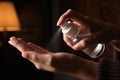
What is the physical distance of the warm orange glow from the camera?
119cm

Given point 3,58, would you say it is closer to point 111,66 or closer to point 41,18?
point 41,18


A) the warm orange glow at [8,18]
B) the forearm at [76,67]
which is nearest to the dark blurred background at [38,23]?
the warm orange glow at [8,18]

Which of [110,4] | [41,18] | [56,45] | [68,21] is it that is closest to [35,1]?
[41,18]

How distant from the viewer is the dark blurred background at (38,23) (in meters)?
1.19

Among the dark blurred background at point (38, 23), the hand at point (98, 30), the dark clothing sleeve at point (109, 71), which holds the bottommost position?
the dark blurred background at point (38, 23)

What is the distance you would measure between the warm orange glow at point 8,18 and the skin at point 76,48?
629mm

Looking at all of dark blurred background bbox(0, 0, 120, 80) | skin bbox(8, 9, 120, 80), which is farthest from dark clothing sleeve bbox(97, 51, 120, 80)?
dark blurred background bbox(0, 0, 120, 80)

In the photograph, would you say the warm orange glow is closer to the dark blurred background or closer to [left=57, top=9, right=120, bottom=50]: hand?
the dark blurred background

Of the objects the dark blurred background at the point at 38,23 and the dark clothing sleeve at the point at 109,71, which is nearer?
the dark clothing sleeve at the point at 109,71

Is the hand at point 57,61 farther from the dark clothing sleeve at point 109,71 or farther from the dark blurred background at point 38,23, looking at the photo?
the dark blurred background at point 38,23

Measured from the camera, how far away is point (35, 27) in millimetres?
1235

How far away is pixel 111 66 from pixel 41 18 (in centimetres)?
77

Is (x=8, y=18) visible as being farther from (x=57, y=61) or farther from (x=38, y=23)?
(x=57, y=61)

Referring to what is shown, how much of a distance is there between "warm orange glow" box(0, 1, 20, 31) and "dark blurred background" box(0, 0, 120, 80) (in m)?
0.02
